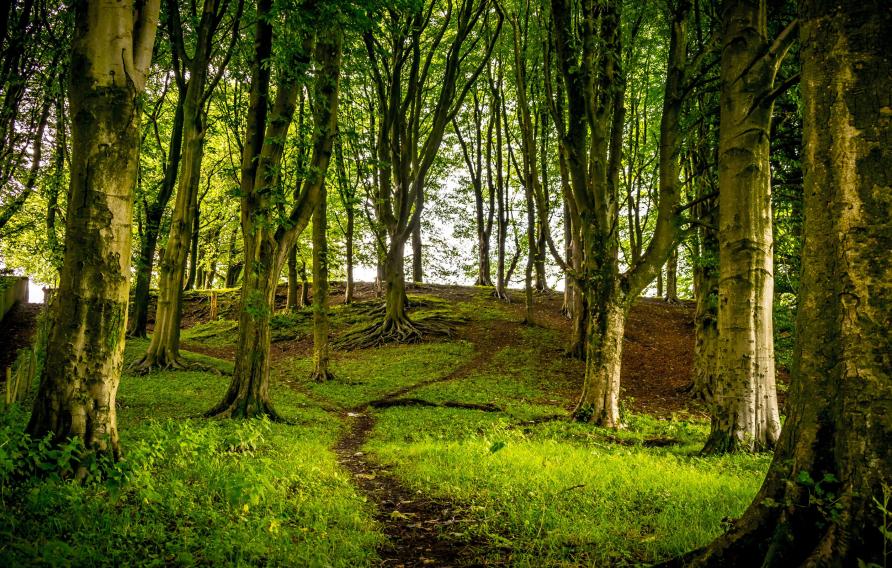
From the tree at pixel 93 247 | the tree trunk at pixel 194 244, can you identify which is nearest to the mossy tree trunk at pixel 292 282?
the tree trunk at pixel 194 244

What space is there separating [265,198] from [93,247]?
4.85 meters

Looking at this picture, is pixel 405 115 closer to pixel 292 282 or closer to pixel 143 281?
pixel 292 282

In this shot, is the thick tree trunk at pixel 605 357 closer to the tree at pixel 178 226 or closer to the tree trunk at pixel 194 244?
the tree at pixel 178 226

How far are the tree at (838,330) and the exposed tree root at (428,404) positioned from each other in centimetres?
967

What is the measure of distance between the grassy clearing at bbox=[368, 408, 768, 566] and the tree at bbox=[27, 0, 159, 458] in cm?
354

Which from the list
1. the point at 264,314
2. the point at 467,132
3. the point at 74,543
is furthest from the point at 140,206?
the point at 74,543

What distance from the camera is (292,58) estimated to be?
31.4 feet

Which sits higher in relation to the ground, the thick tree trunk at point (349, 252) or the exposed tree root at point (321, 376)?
the thick tree trunk at point (349, 252)

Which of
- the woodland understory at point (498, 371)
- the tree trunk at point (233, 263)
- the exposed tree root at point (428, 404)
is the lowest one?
the exposed tree root at point (428, 404)

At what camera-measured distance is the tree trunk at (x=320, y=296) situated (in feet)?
51.3

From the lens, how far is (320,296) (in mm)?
15633

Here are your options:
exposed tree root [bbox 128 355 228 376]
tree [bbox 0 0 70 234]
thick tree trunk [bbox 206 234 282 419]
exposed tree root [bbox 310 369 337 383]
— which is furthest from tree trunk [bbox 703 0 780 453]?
exposed tree root [bbox 128 355 228 376]

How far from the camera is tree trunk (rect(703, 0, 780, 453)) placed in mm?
6988

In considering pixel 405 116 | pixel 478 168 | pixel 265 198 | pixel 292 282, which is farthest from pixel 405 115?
pixel 292 282
